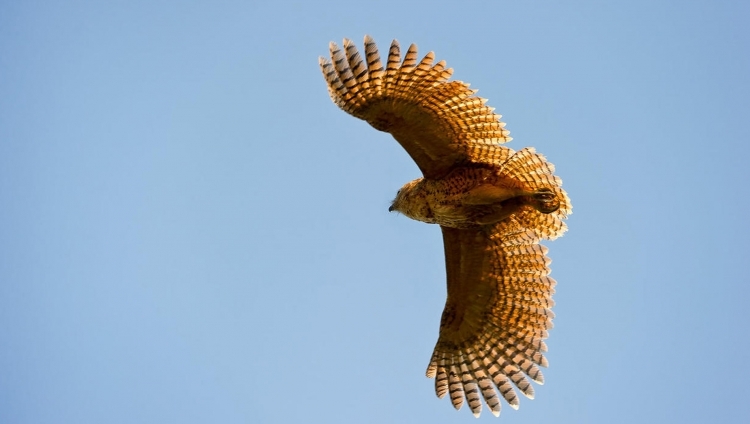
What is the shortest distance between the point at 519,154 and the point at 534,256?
1.83m

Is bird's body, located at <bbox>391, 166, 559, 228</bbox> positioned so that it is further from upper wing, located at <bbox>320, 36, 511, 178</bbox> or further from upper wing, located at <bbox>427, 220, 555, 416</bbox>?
upper wing, located at <bbox>427, 220, 555, 416</bbox>

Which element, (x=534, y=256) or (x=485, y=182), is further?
(x=534, y=256)

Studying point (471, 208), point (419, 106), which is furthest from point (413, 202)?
point (419, 106)

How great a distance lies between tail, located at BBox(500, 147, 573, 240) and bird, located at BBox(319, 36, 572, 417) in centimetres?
1

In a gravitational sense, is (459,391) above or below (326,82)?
below

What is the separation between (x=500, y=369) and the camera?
11828 millimetres

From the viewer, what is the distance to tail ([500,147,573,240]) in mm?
10570

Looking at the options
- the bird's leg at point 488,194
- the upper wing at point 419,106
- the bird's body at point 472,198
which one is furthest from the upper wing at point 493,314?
the upper wing at point 419,106

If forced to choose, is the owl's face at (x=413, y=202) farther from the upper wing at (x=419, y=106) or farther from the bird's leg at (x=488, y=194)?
the bird's leg at (x=488, y=194)

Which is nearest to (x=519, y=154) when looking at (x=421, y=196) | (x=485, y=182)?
(x=485, y=182)

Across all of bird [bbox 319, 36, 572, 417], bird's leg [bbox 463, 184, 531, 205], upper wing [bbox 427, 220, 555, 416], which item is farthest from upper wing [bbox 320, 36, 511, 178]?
upper wing [bbox 427, 220, 555, 416]

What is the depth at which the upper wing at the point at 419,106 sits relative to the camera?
32.0 feet

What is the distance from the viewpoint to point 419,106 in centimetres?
1016

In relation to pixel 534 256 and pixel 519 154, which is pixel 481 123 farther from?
pixel 534 256
